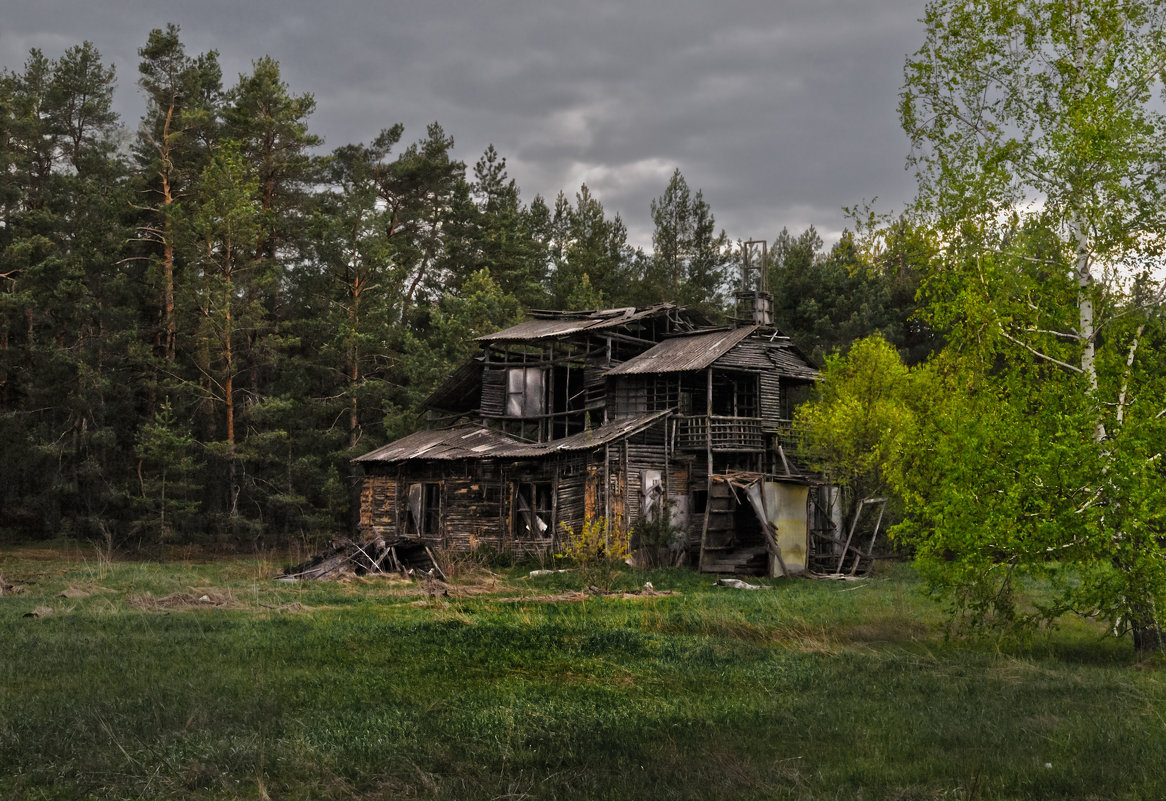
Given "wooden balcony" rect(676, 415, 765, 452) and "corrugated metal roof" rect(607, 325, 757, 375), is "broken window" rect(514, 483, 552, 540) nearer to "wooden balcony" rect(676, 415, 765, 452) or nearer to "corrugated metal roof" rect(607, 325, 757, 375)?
"corrugated metal roof" rect(607, 325, 757, 375)

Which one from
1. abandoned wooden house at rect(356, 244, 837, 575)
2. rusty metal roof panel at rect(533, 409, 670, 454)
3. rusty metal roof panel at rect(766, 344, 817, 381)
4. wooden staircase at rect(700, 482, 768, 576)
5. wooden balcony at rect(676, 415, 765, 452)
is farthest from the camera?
Result: rusty metal roof panel at rect(766, 344, 817, 381)

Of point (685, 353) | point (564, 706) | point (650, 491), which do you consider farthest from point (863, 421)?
point (564, 706)

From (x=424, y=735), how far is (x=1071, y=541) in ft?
29.2

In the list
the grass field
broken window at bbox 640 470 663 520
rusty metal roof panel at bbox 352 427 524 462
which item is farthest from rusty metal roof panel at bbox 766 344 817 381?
the grass field

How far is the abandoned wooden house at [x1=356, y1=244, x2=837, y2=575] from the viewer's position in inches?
1180

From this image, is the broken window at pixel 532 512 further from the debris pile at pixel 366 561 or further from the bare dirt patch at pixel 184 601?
the bare dirt patch at pixel 184 601

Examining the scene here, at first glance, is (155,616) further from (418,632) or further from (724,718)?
(724,718)

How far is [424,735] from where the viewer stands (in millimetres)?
9328

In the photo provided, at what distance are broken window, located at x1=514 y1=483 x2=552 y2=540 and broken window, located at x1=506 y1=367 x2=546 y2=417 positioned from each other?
388cm

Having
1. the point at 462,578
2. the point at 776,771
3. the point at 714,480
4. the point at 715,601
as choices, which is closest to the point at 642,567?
the point at 714,480

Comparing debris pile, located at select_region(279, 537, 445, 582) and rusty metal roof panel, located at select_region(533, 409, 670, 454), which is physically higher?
rusty metal roof panel, located at select_region(533, 409, 670, 454)

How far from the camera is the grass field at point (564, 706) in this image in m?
7.94

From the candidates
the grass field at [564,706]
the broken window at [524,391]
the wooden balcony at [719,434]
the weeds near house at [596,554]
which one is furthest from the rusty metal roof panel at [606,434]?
the grass field at [564,706]

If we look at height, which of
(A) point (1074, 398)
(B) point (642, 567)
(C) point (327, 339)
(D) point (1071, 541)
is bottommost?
(B) point (642, 567)
